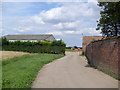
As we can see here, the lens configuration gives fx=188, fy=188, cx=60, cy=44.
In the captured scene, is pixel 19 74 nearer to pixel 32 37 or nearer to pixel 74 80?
pixel 74 80

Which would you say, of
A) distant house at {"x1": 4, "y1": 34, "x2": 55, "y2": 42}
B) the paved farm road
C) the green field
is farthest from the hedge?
the paved farm road

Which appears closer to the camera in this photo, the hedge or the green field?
the green field

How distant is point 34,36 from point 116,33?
50.7 meters

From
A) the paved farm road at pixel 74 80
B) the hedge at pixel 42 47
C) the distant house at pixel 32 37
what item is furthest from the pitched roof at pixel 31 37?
the paved farm road at pixel 74 80

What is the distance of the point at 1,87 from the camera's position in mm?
7508

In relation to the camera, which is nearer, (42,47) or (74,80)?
(74,80)

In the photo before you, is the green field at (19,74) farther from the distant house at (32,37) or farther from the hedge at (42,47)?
the distant house at (32,37)

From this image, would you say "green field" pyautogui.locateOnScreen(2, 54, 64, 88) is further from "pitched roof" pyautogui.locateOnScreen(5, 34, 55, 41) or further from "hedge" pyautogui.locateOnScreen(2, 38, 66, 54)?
"pitched roof" pyautogui.locateOnScreen(5, 34, 55, 41)

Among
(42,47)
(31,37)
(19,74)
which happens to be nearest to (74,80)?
(19,74)

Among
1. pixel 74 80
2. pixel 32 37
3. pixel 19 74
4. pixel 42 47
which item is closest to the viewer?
pixel 74 80

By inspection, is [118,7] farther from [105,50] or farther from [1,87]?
[1,87]

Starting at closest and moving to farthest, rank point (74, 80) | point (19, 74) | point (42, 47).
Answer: point (74, 80)
point (19, 74)
point (42, 47)

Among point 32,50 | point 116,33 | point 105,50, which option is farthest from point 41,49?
point 105,50

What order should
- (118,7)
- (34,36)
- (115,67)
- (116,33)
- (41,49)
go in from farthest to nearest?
(34,36) < (41,49) < (116,33) < (118,7) < (115,67)
